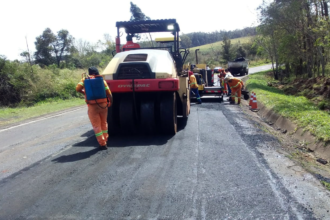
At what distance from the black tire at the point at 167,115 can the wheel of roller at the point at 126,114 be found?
26.2 inches

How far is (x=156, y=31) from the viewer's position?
1073 centimetres

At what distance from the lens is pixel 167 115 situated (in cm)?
760

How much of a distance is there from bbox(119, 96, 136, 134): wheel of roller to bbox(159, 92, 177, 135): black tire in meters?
0.67

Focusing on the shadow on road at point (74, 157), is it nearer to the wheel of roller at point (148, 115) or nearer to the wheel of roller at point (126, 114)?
the wheel of roller at point (126, 114)

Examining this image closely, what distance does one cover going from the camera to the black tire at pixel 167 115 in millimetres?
7602

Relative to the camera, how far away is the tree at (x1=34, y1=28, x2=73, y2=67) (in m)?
41.1

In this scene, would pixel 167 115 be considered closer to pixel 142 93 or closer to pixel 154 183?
pixel 142 93

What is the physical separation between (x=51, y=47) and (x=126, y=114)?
37.2 meters

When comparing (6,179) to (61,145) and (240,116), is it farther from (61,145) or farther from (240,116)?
(240,116)

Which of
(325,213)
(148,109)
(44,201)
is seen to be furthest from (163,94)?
(325,213)

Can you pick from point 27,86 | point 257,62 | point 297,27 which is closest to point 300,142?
point 297,27

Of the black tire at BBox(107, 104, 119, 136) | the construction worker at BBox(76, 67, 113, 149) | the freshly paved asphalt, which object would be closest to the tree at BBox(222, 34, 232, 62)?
the freshly paved asphalt

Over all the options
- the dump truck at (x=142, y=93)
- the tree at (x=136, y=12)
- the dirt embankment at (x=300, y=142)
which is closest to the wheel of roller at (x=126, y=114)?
the dump truck at (x=142, y=93)

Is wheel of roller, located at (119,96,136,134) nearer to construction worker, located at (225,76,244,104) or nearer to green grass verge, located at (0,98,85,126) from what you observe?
green grass verge, located at (0,98,85,126)
